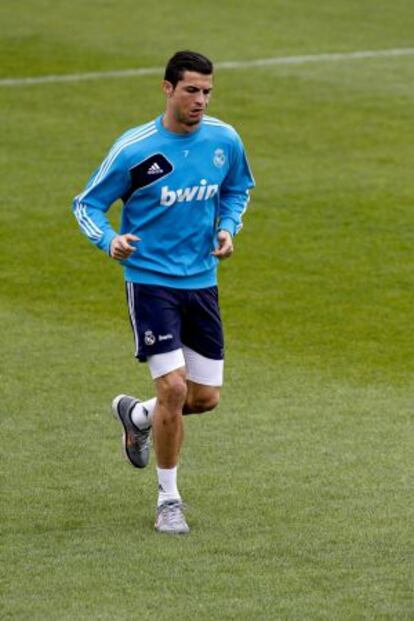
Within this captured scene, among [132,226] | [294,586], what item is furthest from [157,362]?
[294,586]

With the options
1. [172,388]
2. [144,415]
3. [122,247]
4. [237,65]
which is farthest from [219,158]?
[237,65]

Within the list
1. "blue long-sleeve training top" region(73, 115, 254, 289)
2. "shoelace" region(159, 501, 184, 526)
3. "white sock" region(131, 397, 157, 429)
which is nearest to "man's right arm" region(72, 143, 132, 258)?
"blue long-sleeve training top" region(73, 115, 254, 289)

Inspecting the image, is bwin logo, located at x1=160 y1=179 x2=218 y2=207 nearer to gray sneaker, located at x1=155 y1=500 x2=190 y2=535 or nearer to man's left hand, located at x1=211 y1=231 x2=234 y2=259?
man's left hand, located at x1=211 y1=231 x2=234 y2=259

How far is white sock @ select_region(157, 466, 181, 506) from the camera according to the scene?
954 centimetres

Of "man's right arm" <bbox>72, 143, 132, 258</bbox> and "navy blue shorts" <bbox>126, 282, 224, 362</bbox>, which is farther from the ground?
"man's right arm" <bbox>72, 143, 132, 258</bbox>

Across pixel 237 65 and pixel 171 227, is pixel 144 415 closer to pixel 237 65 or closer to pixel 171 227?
pixel 171 227

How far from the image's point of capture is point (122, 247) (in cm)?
916

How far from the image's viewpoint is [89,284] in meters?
15.6

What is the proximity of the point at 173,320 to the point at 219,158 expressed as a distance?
871 millimetres

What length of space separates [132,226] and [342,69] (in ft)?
47.4

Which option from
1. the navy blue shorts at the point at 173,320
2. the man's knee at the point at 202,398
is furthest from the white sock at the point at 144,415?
the navy blue shorts at the point at 173,320

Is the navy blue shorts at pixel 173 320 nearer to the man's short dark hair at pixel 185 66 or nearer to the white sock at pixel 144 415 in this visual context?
the white sock at pixel 144 415

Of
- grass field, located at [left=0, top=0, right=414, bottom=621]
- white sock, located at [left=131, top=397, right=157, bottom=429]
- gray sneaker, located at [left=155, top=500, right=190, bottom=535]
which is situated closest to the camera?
grass field, located at [left=0, top=0, right=414, bottom=621]

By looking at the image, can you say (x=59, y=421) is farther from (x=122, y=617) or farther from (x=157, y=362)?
(x=122, y=617)
